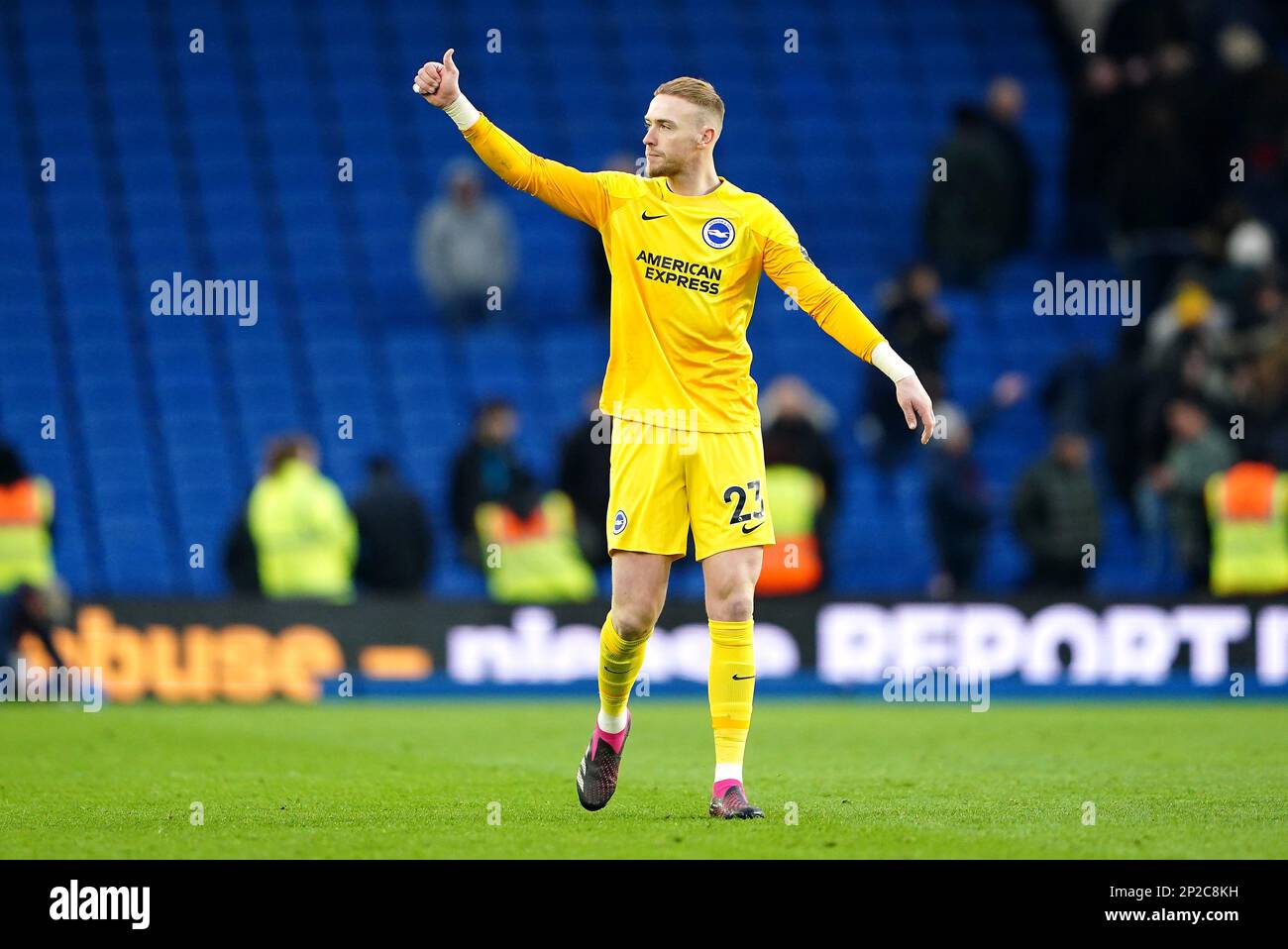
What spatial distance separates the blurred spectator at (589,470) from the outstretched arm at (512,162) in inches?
318

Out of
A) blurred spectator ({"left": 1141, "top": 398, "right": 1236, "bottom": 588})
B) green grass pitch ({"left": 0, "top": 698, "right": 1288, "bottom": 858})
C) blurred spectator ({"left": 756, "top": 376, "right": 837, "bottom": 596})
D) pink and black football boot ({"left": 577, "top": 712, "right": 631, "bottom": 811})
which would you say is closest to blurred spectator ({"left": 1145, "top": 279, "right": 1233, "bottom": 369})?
blurred spectator ({"left": 1141, "top": 398, "right": 1236, "bottom": 588})

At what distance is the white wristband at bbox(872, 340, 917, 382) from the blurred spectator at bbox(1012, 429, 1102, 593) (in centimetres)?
828

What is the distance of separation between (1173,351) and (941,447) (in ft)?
6.06

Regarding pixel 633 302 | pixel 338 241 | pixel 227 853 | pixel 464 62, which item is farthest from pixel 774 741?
Result: pixel 464 62

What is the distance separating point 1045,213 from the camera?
21656 mm

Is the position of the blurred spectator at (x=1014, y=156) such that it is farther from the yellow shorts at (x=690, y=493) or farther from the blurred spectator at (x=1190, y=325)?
the yellow shorts at (x=690, y=493)

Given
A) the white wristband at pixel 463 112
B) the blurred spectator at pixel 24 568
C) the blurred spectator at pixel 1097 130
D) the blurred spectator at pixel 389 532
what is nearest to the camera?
the white wristband at pixel 463 112

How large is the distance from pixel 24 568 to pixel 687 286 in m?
8.41

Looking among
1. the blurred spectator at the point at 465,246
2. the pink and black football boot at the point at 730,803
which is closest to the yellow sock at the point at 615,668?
the pink and black football boot at the point at 730,803

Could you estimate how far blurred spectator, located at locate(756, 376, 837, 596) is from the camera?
49.3ft

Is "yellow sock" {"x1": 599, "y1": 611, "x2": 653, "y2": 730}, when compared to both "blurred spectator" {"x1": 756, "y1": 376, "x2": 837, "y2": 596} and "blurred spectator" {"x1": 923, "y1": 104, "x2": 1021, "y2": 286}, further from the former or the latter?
"blurred spectator" {"x1": 923, "y1": 104, "x2": 1021, "y2": 286}

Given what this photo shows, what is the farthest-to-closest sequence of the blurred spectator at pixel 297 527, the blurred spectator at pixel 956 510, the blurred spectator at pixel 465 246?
the blurred spectator at pixel 465 246, the blurred spectator at pixel 956 510, the blurred spectator at pixel 297 527

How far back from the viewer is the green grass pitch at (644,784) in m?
6.71

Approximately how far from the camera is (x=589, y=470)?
51.9 feet
